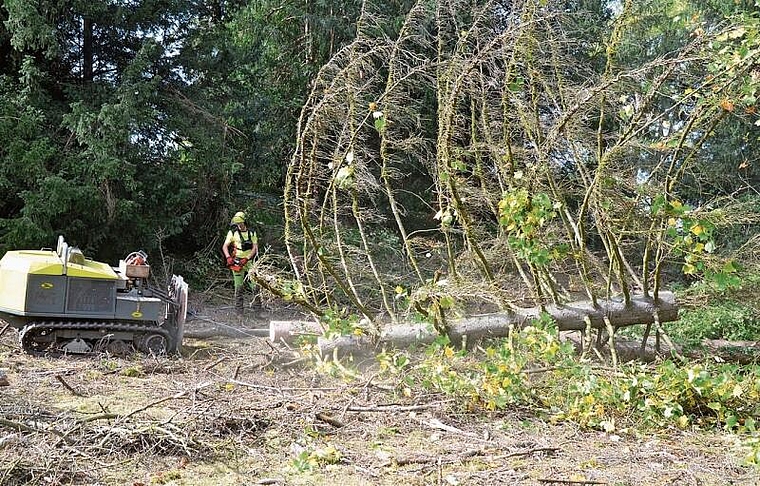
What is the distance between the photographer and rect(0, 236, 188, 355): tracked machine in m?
7.27

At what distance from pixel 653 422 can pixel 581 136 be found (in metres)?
3.01

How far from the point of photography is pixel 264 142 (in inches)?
571

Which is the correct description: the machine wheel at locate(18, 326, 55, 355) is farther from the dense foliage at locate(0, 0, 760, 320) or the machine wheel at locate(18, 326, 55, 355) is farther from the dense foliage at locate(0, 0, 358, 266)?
the dense foliage at locate(0, 0, 358, 266)

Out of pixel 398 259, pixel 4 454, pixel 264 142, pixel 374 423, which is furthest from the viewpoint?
pixel 264 142

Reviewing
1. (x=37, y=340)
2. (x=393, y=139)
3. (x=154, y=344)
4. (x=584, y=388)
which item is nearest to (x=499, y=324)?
(x=584, y=388)

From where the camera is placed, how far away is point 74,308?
7387 mm

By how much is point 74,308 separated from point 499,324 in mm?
4395

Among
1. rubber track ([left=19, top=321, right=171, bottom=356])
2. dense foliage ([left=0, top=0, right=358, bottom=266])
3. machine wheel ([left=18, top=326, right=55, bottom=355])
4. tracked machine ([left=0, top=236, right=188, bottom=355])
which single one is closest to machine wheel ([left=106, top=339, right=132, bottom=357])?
tracked machine ([left=0, top=236, right=188, bottom=355])

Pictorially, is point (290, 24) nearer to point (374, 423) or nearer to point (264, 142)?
point (264, 142)

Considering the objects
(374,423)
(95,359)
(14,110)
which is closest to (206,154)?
(14,110)

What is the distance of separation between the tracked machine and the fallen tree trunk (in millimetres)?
2108

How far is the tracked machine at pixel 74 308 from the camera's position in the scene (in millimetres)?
7266

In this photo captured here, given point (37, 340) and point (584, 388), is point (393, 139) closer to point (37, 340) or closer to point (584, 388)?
point (584, 388)

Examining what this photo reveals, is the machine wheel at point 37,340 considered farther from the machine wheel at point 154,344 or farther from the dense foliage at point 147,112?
the dense foliage at point 147,112
